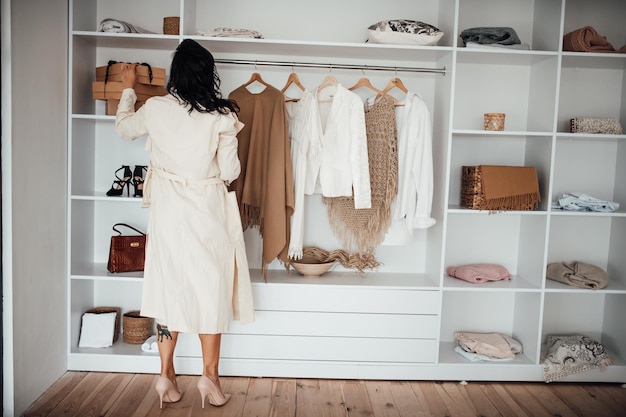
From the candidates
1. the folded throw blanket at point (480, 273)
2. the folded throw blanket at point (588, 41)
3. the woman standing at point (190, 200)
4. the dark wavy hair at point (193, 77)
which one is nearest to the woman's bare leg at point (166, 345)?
the woman standing at point (190, 200)

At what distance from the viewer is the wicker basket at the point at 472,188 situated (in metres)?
3.16

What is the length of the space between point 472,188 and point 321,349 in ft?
4.10

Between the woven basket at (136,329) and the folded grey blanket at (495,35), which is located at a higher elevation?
the folded grey blanket at (495,35)

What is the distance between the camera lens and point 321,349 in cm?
311

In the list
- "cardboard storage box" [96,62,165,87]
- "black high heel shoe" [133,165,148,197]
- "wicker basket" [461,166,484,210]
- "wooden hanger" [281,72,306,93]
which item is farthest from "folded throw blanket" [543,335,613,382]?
"cardboard storage box" [96,62,165,87]

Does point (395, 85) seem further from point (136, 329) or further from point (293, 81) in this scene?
point (136, 329)

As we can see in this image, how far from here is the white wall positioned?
2.41m

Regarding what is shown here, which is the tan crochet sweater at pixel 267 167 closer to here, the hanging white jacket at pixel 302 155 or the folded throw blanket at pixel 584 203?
the hanging white jacket at pixel 302 155

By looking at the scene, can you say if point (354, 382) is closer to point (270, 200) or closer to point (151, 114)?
point (270, 200)

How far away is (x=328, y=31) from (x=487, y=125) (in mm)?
1101

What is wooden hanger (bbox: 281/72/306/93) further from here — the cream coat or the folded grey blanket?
the folded grey blanket

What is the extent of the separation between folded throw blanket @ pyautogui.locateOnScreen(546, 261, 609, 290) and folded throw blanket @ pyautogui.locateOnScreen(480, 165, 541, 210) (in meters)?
0.54

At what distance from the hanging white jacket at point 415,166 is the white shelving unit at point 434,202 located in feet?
0.33

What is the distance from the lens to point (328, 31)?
339 cm
